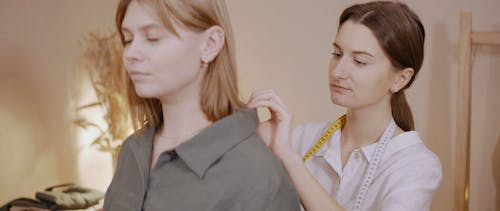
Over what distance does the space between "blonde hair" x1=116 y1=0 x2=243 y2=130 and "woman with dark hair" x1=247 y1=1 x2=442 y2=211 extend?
374 mm

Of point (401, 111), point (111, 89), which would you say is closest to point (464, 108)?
point (401, 111)

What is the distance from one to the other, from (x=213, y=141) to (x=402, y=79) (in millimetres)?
623

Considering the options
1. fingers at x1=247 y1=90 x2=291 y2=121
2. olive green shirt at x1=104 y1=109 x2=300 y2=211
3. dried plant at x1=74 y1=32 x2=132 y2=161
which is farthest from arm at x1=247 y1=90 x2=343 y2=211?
dried plant at x1=74 y1=32 x2=132 y2=161

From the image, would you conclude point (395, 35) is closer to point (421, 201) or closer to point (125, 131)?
point (421, 201)

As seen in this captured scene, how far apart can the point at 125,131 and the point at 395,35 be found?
1.81 meters

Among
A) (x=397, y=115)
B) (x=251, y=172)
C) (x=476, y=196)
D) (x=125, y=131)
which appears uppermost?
(x=251, y=172)

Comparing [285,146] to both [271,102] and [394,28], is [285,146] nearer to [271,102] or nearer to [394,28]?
[271,102]

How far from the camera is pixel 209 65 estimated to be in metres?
1.05

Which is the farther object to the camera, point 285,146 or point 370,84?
point 370,84

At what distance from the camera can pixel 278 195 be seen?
1.00 meters

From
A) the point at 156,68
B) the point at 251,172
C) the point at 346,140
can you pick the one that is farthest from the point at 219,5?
the point at 346,140

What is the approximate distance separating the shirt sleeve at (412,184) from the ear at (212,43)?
0.54m

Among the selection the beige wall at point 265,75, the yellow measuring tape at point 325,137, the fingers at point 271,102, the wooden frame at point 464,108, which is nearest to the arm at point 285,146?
the fingers at point 271,102

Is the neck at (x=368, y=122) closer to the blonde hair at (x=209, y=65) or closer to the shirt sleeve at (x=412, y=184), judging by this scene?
the shirt sleeve at (x=412, y=184)
